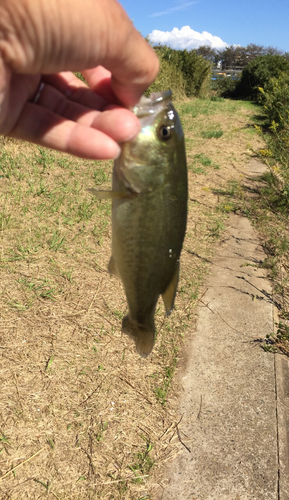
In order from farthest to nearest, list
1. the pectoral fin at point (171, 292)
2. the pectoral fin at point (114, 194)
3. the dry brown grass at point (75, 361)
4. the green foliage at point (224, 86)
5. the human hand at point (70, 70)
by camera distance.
→ the green foliage at point (224, 86) < the dry brown grass at point (75, 361) < the pectoral fin at point (171, 292) < the pectoral fin at point (114, 194) < the human hand at point (70, 70)

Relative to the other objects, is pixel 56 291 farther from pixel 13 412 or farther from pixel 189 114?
pixel 189 114

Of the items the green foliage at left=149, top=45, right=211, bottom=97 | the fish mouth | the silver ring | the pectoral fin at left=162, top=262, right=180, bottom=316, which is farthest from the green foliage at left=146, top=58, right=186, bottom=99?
the pectoral fin at left=162, top=262, right=180, bottom=316

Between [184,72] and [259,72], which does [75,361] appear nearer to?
[184,72]

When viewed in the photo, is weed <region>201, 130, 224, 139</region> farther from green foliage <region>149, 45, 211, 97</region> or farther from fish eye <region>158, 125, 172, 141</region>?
fish eye <region>158, 125, 172, 141</region>

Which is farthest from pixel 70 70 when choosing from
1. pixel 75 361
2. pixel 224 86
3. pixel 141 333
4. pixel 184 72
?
pixel 224 86

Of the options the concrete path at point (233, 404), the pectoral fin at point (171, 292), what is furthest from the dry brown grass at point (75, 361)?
the pectoral fin at point (171, 292)

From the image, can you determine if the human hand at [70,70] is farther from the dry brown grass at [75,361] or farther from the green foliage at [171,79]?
the green foliage at [171,79]

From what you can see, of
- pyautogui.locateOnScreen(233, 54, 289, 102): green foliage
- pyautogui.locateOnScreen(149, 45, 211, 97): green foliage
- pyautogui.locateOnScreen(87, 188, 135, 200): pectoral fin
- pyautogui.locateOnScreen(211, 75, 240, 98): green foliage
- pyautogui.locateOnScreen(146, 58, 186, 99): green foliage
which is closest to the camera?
pyautogui.locateOnScreen(87, 188, 135, 200): pectoral fin

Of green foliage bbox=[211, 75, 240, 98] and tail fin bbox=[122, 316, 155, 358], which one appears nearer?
tail fin bbox=[122, 316, 155, 358]
